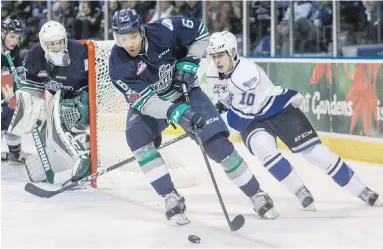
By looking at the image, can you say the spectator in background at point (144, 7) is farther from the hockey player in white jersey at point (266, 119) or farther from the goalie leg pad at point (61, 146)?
the hockey player in white jersey at point (266, 119)

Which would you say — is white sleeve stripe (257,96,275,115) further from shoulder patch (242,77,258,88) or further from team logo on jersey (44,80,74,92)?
team logo on jersey (44,80,74,92)

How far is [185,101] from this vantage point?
3.81 metres

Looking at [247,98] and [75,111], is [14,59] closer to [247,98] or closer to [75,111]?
[75,111]

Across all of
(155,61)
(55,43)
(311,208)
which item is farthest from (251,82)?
(55,43)

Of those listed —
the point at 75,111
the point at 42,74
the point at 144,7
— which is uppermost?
the point at 144,7

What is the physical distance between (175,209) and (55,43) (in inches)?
54.0

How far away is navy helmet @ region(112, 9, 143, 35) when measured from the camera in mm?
3547

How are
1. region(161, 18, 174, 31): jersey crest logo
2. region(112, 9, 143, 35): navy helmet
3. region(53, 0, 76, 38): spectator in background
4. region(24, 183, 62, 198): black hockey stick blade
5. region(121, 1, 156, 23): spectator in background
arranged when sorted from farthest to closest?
region(53, 0, 76, 38): spectator in background
region(121, 1, 156, 23): spectator in background
region(24, 183, 62, 198): black hockey stick blade
region(161, 18, 174, 31): jersey crest logo
region(112, 9, 143, 35): navy helmet

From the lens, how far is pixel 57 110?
4863 millimetres

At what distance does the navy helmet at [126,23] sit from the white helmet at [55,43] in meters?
1.05

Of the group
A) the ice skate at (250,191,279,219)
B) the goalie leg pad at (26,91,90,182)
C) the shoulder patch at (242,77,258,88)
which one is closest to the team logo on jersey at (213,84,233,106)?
the shoulder patch at (242,77,258,88)

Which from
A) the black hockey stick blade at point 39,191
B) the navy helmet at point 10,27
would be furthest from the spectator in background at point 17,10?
the black hockey stick blade at point 39,191

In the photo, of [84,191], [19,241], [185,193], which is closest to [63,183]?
[84,191]

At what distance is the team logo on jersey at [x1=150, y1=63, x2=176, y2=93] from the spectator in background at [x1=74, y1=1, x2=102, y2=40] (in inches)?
196
